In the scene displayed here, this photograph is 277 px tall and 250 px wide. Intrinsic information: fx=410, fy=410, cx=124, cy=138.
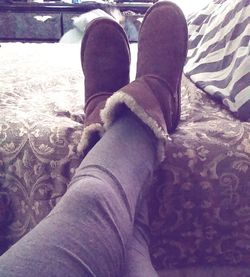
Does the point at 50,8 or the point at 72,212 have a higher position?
the point at 72,212

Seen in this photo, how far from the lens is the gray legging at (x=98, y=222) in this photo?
1.38 feet

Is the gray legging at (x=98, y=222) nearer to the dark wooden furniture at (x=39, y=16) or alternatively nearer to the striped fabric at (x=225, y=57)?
the striped fabric at (x=225, y=57)

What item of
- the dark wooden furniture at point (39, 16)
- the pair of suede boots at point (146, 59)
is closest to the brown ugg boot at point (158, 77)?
the pair of suede boots at point (146, 59)

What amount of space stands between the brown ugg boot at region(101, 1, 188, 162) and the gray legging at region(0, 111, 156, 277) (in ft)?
0.09

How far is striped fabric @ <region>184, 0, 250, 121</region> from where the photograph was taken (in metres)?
0.80

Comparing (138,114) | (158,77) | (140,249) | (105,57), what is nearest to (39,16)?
(105,57)

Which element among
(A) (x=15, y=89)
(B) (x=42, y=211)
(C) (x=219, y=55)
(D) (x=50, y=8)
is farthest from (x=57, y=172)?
(D) (x=50, y=8)

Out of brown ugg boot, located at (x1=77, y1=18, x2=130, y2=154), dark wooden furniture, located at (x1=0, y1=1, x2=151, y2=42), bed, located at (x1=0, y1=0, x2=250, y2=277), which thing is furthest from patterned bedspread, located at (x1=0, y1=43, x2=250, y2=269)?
dark wooden furniture, located at (x1=0, y1=1, x2=151, y2=42)

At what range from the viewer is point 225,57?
0.93 meters

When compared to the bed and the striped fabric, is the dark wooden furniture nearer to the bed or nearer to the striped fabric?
the striped fabric

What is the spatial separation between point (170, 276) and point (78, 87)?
1.82 ft

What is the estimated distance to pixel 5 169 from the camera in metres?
0.71

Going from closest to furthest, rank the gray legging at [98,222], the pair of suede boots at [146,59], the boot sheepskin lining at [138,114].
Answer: the gray legging at [98,222]
the boot sheepskin lining at [138,114]
the pair of suede boots at [146,59]

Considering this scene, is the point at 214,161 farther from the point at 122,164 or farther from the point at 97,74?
the point at 97,74
